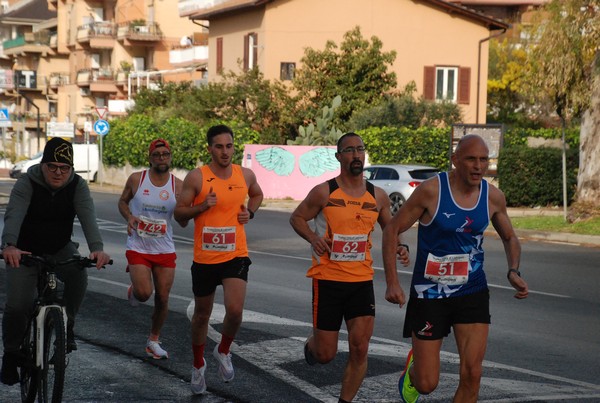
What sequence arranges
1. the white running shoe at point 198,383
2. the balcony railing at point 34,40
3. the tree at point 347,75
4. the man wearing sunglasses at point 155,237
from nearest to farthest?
the white running shoe at point 198,383 < the man wearing sunglasses at point 155,237 < the tree at point 347,75 < the balcony railing at point 34,40

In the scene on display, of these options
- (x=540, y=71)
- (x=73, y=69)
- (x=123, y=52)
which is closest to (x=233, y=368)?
(x=540, y=71)

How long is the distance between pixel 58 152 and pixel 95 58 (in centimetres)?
8135

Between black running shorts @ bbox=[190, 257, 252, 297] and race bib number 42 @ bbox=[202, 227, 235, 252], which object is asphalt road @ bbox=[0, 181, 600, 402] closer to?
black running shorts @ bbox=[190, 257, 252, 297]

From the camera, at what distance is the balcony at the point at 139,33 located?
78.1 metres

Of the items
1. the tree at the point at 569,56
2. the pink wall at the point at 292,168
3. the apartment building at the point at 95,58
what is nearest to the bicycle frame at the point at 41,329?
the tree at the point at 569,56

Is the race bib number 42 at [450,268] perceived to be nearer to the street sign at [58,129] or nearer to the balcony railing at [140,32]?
the street sign at [58,129]

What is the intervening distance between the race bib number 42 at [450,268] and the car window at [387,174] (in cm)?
2366

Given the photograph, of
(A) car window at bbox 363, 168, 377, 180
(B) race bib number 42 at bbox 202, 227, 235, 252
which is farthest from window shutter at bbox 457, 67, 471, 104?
(B) race bib number 42 at bbox 202, 227, 235, 252

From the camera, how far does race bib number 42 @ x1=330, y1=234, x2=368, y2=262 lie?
7.42 metres

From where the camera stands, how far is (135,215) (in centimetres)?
968

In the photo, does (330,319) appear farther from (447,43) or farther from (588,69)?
(447,43)

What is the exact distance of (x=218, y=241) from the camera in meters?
8.28

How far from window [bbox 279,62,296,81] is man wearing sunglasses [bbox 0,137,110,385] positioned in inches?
1615

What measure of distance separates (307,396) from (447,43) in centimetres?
4277
